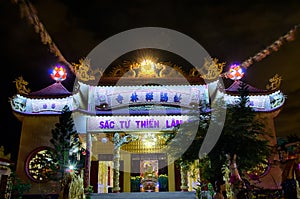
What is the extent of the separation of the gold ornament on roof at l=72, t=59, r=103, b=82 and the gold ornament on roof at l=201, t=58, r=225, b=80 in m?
6.58

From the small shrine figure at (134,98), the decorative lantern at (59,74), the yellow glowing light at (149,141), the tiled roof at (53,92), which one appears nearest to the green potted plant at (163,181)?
the yellow glowing light at (149,141)

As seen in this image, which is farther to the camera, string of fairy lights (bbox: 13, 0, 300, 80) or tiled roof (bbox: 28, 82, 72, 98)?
tiled roof (bbox: 28, 82, 72, 98)

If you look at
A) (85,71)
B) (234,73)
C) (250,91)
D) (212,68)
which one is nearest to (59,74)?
(85,71)

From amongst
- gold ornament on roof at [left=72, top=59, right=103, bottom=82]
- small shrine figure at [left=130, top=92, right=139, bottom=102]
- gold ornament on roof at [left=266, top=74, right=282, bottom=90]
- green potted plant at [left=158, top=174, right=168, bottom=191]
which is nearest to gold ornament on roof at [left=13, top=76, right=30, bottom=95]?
gold ornament on roof at [left=72, top=59, right=103, bottom=82]

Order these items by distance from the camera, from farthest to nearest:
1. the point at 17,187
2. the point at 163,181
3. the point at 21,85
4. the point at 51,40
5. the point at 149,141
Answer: the point at 149,141, the point at 163,181, the point at 21,85, the point at 17,187, the point at 51,40

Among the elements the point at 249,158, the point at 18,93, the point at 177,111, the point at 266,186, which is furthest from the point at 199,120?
the point at 18,93

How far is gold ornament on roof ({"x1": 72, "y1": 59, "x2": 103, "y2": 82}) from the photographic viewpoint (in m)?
17.2

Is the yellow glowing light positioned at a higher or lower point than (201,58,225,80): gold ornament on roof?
lower

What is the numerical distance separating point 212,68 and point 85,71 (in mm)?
7734

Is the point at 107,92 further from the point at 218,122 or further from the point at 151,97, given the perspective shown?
the point at 218,122

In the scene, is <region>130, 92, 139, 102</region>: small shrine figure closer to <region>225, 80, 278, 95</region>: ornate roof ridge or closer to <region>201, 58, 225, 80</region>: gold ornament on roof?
<region>201, 58, 225, 80</region>: gold ornament on roof

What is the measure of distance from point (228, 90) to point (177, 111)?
12.2 ft

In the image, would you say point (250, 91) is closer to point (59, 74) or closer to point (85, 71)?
point (85, 71)

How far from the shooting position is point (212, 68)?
1767cm
